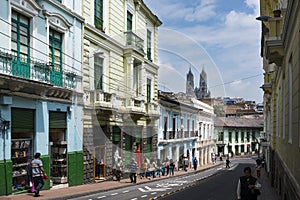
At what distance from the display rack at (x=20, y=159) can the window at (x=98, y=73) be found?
248 inches

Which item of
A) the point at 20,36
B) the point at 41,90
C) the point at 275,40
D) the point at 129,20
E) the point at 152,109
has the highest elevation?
the point at 129,20

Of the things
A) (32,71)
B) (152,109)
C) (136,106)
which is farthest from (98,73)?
(152,109)

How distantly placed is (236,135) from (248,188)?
210 ft

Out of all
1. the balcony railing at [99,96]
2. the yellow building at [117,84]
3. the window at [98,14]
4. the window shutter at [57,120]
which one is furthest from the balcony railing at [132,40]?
the window shutter at [57,120]

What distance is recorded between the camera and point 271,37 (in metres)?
11.0

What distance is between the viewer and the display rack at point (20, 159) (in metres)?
14.1

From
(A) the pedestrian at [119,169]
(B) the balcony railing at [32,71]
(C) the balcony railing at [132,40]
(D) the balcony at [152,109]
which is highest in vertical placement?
(C) the balcony railing at [132,40]

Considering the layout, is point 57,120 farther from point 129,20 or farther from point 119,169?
point 129,20

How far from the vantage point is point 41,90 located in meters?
15.1

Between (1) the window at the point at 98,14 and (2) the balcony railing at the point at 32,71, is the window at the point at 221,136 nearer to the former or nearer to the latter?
(1) the window at the point at 98,14

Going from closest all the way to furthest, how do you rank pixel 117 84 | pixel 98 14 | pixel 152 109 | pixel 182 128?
pixel 98 14 < pixel 117 84 < pixel 152 109 < pixel 182 128

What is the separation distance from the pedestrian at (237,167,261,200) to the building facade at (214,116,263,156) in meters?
52.3

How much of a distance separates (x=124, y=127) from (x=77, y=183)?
695 centimetres

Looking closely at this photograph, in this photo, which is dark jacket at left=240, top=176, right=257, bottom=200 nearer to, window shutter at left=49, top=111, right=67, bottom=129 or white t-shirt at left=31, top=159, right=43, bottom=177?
white t-shirt at left=31, top=159, right=43, bottom=177
